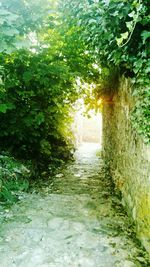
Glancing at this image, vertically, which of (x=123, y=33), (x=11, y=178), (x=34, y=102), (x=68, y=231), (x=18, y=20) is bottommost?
(x=68, y=231)

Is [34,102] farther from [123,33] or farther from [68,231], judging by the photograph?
[123,33]

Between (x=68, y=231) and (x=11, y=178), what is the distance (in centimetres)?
184

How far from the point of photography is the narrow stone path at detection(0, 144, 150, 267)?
121 inches

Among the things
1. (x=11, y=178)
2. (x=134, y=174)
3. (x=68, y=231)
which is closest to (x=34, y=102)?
(x=11, y=178)

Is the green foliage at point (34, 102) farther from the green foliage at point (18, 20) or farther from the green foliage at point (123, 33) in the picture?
the green foliage at point (123, 33)

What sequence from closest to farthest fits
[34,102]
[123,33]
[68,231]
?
[123,33], [68,231], [34,102]

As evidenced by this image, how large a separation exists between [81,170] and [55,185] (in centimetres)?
168

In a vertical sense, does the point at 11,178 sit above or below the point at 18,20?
below

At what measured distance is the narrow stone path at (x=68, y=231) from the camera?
3076mm

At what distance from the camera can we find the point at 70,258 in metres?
3.11

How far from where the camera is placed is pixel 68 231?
3.77 meters

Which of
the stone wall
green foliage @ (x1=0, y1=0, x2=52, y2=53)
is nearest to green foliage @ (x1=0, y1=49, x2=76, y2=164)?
green foliage @ (x1=0, y1=0, x2=52, y2=53)

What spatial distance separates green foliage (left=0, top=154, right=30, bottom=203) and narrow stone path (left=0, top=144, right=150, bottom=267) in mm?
231

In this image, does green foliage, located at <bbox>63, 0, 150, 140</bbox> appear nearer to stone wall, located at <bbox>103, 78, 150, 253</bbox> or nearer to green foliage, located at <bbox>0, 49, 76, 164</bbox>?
stone wall, located at <bbox>103, 78, 150, 253</bbox>
